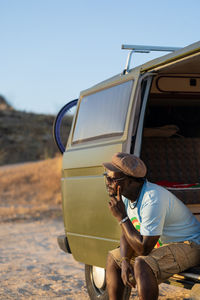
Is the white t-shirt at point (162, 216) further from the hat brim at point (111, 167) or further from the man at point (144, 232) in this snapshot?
the hat brim at point (111, 167)

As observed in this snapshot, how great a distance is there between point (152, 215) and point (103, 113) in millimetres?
1670

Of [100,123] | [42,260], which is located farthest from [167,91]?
[42,260]

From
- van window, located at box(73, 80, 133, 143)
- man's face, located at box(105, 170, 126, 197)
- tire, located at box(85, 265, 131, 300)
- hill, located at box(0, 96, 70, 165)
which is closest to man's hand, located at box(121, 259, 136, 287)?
man's face, located at box(105, 170, 126, 197)

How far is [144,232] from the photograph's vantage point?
141 inches

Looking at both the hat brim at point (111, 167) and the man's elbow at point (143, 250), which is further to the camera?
the hat brim at point (111, 167)

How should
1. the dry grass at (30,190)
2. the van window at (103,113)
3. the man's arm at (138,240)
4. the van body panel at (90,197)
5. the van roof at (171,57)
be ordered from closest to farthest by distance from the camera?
the man's arm at (138,240) < the van roof at (171,57) < the van body panel at (90,197) < the van window at (103,113) < the dry grass at (30,190)

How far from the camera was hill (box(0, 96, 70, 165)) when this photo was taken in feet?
99.4

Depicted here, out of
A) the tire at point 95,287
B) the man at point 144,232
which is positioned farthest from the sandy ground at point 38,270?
the man at point 144,232

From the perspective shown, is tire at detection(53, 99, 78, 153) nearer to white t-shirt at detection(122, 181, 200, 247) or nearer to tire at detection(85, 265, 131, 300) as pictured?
tire at detection(85, 265, 131, 300)

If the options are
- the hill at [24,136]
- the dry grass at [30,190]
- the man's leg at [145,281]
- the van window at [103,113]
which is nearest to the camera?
the man's leg at [145,281]

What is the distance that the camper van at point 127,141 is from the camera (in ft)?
14.4

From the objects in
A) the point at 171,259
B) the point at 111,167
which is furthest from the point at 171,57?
the point at 171,259

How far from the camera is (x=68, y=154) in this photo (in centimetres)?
557

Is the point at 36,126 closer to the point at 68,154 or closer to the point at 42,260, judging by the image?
the point at 42,260
